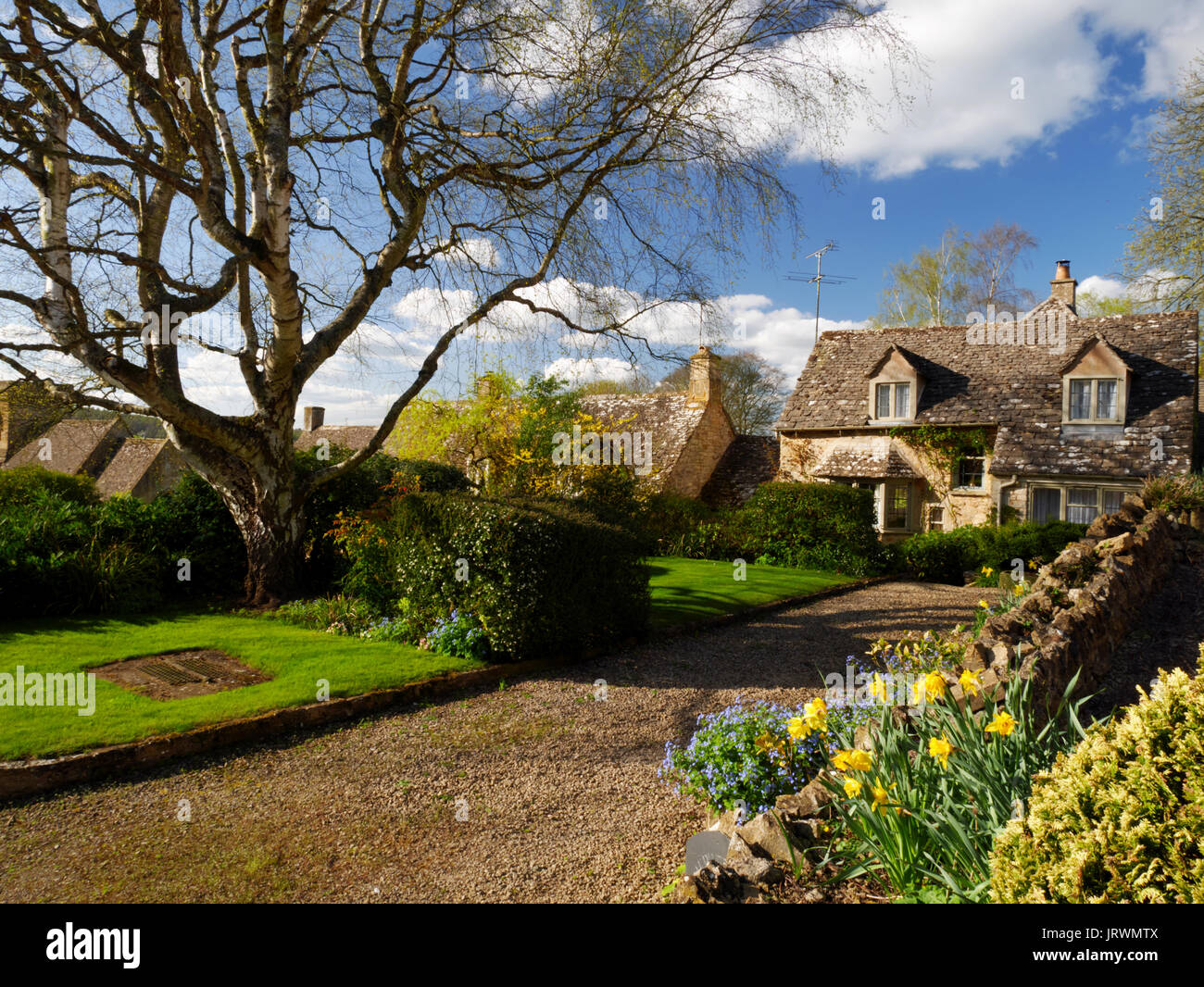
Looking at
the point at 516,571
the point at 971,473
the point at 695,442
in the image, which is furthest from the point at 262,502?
the point at 971,473

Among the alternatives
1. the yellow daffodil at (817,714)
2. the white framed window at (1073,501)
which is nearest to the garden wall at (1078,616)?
the yellow daffodil at (817,714)

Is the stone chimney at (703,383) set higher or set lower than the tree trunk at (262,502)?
higher

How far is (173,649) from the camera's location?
27.0ft

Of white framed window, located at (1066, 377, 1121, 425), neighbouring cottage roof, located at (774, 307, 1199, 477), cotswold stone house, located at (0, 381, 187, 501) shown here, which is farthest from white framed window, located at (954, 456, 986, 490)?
cotswold stone house, located at (0, 381, 187, 501)

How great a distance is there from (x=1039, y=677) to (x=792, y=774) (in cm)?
180

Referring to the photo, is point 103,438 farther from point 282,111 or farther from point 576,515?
point 576,515

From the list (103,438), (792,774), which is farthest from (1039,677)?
(103,438)

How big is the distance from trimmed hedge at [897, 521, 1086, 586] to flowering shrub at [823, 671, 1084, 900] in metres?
14.7

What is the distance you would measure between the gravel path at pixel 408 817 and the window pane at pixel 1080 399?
19.2 meters

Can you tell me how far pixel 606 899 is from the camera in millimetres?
3779

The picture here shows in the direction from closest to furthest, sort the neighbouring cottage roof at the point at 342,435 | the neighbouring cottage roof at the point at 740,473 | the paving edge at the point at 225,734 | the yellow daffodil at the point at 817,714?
the yellow daffodil at the point at 817,714, the paving edge at the point at 225,734, the neighbouring cottage roof at the point at 740,473, the neighbouring cottage roof at the point at 342,435

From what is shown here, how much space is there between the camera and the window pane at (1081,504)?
20797 mm

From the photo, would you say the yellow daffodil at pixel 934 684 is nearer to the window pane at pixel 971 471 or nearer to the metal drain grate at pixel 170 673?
the metal drain grate at pixel 170 673

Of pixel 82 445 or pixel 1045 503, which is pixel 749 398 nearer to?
pixel 1045 503
